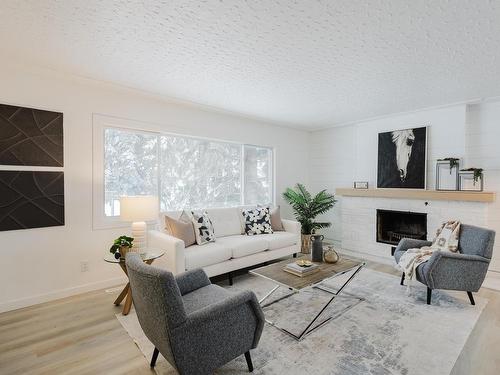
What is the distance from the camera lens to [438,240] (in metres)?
3.39

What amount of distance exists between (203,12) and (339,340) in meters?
2.74

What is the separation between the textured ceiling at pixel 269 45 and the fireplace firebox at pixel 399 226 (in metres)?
1.91

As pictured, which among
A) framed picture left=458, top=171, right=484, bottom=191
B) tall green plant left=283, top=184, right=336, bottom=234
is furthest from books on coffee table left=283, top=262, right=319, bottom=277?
framed picture left=458, top=171, right=484, bottom=191

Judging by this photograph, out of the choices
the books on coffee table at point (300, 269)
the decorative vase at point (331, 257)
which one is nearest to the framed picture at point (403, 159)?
the decorative vase at point (331, 257)

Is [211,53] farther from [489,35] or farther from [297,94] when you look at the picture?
[489,35]

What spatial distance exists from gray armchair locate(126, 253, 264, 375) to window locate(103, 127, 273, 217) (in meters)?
2.09

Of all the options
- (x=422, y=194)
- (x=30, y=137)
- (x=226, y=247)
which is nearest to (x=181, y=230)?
(x=226, y=247)

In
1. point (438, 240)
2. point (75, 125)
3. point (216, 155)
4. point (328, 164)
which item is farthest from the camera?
point (328, 164)

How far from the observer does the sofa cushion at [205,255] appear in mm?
3037

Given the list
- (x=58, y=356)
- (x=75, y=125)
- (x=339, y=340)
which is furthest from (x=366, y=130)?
(x=58, y=356)

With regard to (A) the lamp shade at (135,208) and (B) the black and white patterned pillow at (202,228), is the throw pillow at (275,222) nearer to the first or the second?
(B) the black and white patterned pillow at (202,228)

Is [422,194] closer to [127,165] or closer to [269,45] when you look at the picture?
[269,45]

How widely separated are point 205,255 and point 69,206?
1672 mm

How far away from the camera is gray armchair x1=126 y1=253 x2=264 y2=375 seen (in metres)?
1.48
